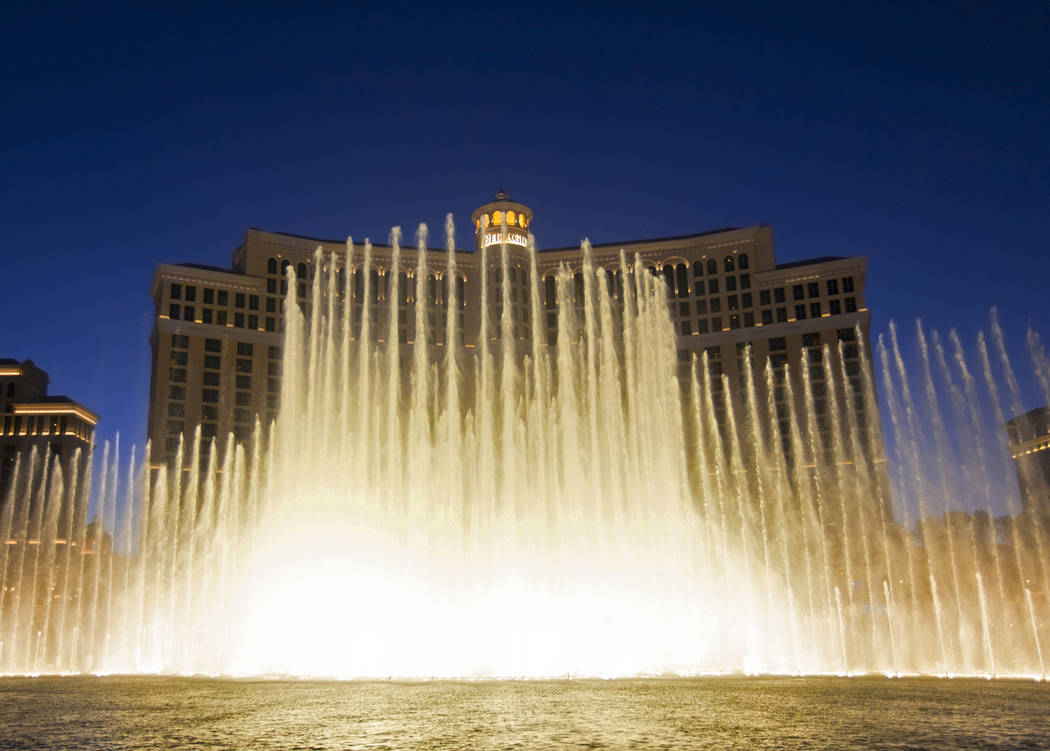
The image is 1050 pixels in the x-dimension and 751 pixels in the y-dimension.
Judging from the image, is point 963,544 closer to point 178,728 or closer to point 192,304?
point 178,728

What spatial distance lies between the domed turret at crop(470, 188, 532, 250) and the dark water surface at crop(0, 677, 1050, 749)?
64692 millimetres

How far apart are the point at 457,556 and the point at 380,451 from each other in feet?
20.3

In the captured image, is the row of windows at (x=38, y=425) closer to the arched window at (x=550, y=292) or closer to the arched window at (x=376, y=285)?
the arched window at (x=376, y=285)

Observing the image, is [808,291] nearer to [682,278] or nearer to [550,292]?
[682,278]

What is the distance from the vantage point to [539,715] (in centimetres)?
1430

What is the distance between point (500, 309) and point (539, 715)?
230 feet

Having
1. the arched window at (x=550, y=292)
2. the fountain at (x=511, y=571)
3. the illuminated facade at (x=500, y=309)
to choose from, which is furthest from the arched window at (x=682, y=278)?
the fountain at (x=511, y=571)

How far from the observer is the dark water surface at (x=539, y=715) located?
11570mm

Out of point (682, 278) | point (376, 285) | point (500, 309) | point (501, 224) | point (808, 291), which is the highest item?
point (501, 224)

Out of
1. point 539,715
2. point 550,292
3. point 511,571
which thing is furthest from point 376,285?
point 539,715

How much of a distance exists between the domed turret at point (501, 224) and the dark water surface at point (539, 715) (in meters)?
64.7

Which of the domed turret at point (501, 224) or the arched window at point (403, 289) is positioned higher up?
the domed turret at point (501, 224)

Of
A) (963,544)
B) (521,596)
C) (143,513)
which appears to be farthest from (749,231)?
(521,596)

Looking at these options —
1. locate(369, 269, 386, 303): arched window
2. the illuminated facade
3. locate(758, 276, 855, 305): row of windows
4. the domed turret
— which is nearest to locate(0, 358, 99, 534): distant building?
the illuminated facade
